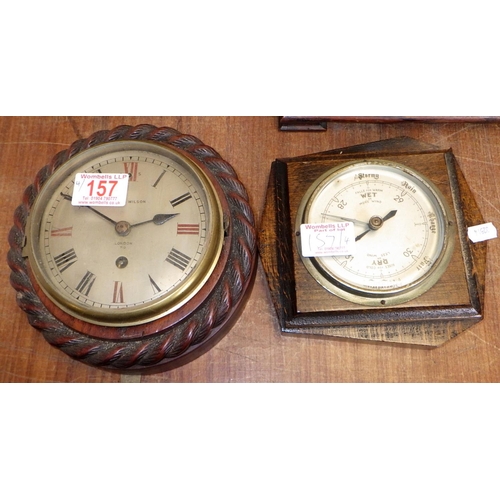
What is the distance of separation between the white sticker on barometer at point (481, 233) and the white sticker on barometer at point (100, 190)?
79 centimetres

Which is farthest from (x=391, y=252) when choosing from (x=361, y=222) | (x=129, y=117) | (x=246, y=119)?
(x=129, y=117)

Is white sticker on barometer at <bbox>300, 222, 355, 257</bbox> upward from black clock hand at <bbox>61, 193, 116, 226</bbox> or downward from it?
downward

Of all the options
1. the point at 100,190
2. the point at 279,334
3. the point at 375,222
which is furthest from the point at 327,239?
the point at 100,190

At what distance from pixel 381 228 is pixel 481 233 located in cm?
24

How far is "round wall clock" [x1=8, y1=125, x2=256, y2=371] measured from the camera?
1.01 meters

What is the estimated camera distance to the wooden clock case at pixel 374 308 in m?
1.07

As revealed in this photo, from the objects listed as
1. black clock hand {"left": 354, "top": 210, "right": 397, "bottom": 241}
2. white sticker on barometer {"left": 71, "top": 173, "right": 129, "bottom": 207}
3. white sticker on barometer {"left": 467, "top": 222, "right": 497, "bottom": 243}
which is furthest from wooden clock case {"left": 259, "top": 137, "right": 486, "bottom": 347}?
white sticker on barometer {"left": 71, "top": 173, "right": 129, "bottom": 207}

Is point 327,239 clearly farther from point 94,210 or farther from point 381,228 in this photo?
point 94,210

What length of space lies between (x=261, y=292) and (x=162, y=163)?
368 millimetres

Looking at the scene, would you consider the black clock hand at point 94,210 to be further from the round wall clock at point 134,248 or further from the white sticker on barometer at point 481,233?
the white sticker on barometer at point 481,233

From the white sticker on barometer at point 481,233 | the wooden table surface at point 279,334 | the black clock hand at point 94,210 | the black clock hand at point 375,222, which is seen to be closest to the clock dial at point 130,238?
the black clock hand at point 94,210

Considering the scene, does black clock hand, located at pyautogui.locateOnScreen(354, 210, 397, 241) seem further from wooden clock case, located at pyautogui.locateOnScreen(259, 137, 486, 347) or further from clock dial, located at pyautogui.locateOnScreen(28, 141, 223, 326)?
clock dial, located at pyautogui.locateOnScreen(28, 141, 223, 326)

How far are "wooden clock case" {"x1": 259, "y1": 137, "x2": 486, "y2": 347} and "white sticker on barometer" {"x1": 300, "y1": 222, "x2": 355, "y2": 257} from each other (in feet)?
0.11

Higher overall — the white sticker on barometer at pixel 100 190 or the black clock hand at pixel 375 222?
the white sticker on barometer at pixel 100 190
